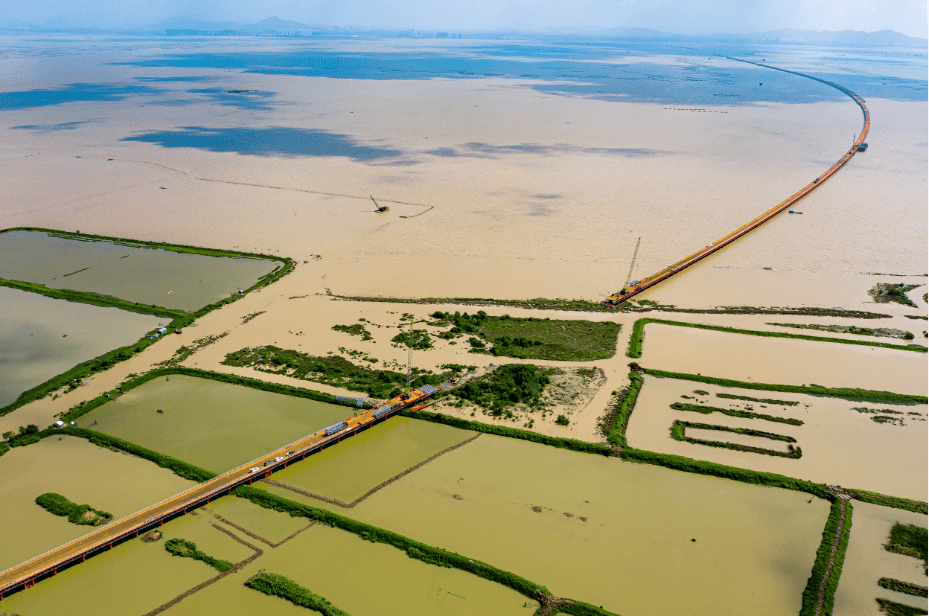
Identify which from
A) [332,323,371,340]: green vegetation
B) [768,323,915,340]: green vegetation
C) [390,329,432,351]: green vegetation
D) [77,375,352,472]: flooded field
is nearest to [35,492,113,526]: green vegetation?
[77,375,352,472]: flooded field

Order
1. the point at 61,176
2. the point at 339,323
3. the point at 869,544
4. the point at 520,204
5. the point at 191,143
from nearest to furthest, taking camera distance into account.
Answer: the point at 869,544, the point at 339,323, the point at 520,204, the point at 61,176, the point at 191,143

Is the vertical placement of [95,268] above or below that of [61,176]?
below

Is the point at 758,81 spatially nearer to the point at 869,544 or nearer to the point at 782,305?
the point at 782,305

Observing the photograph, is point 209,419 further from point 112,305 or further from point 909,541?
point 909,541

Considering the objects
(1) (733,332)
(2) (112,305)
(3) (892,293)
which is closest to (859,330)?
(3) (892,293)

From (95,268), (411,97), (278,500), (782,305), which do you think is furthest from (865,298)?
(411,97)

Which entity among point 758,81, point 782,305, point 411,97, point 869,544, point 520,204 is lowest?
point 869,544
